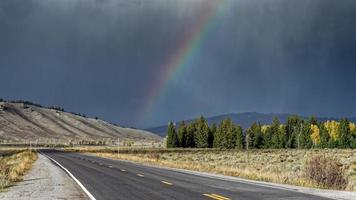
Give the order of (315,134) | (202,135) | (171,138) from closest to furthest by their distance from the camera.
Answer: (315,134), (202,135), (171,138)

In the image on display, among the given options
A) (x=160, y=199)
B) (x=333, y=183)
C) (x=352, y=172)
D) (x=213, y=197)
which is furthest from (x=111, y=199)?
(x=352, y=172)

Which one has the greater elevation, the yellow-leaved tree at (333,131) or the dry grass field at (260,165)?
the yellow-leaved tree at (333,131)

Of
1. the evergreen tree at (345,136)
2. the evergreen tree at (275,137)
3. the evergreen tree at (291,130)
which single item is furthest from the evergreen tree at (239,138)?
the evergreen tree at (345,136)

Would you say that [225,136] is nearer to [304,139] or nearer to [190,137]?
[190,137]

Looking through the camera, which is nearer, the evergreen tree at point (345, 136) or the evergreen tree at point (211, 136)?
→ the evergreen tree at point (345, 136)

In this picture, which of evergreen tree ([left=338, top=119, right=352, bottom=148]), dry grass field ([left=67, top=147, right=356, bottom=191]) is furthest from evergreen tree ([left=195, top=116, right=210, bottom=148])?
dry grass field ([left=67, top=147, right=356, bottom=191])

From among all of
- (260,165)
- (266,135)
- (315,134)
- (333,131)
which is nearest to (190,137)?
(266,135)

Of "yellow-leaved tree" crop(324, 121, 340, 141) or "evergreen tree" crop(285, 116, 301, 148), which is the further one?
"evergreen tree" crop(285, 116, 301, 148)

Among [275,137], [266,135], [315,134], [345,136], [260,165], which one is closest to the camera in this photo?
[260,165]

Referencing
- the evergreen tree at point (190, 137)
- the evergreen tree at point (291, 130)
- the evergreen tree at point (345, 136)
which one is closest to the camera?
the evergreen tree at point (345, 136)

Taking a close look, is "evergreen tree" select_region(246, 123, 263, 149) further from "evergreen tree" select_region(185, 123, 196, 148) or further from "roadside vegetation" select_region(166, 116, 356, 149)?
"evergreen tree" select_region(185, 123, 196, 148)

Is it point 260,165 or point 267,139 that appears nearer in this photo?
point 260,165

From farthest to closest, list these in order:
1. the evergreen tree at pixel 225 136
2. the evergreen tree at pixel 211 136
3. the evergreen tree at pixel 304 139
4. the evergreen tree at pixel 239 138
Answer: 1. the evergreen tree at pixel 211 136
2. the evergreen tree at pixel 225 136
3. the evergreen tree at pixel 239 138
4. the evergreen tree at pixel 304 139

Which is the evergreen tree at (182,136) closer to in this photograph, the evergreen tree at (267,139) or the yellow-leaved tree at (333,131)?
the evergreen tree at (267,139)
